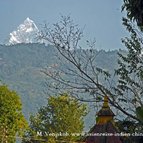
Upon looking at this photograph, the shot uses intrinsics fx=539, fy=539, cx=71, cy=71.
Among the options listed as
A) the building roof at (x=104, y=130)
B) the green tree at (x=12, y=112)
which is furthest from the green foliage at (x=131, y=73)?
the green tree at (x=12, y=112)

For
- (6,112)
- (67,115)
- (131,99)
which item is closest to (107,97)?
(131,99)

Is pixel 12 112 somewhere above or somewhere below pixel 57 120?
below

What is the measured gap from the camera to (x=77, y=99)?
46.8ft

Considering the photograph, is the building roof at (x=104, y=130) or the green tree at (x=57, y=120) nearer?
the building roof at (x=104, y=130)

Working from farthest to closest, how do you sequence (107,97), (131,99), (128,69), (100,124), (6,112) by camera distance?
(6,112) → (100,124) → (128,69) → (131,99) → (107,97)

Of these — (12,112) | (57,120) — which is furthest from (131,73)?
(57,120)

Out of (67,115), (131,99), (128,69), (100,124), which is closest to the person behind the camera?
(131,99)

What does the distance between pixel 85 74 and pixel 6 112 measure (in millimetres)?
37073

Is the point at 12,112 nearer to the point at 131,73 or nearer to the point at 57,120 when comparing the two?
the point at 57,120

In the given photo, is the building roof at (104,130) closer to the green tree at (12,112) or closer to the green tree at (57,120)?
the green tree at (12,112)

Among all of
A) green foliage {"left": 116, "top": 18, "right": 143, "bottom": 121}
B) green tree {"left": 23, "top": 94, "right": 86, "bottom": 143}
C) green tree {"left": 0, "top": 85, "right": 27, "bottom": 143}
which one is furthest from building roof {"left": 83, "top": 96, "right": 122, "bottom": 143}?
green tree {"left": 23, "top": 94, "right": 86, "bottom": 143}

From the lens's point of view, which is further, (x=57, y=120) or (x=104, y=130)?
(x=57, y=120)

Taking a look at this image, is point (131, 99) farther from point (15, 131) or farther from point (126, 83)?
point (15, 131)

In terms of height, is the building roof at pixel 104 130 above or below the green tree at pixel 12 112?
below
